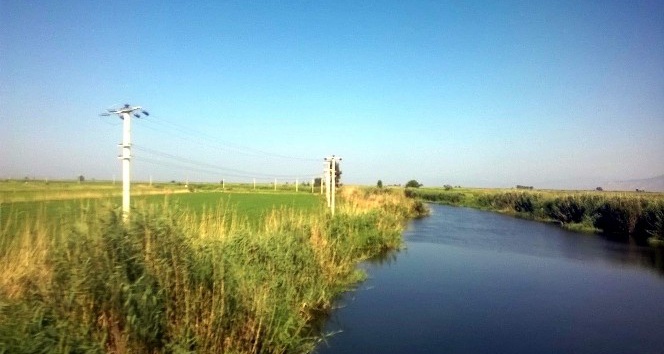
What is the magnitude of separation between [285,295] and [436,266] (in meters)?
8.40

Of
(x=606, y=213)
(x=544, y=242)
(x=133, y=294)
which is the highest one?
(x=133, y=294)

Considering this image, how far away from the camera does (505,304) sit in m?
9.77

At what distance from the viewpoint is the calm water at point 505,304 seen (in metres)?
7.36

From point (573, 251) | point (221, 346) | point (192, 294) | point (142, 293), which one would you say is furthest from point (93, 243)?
point (573, 251)

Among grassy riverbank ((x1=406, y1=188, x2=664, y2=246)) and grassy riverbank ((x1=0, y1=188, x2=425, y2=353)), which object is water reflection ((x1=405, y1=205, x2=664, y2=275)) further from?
grassy riverbank ((x1=0, y1=188, x2=425, y2=353))

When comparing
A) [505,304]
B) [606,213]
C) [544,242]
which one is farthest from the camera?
[606,213]

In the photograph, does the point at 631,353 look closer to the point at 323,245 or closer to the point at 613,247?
the point at 323,245

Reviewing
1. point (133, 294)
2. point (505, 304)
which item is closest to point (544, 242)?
point (505, 304)

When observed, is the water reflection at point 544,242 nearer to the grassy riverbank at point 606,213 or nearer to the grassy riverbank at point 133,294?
the grassy riverbank at point 606,213

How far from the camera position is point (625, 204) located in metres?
24.9

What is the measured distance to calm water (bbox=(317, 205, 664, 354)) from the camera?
736cm

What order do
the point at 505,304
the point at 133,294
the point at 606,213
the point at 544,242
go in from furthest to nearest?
the point at 606,213
the point at 544,242
the point at 505,304
the point at 133,294

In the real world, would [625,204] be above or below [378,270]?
above

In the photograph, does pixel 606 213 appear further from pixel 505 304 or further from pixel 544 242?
pixel 505 304
